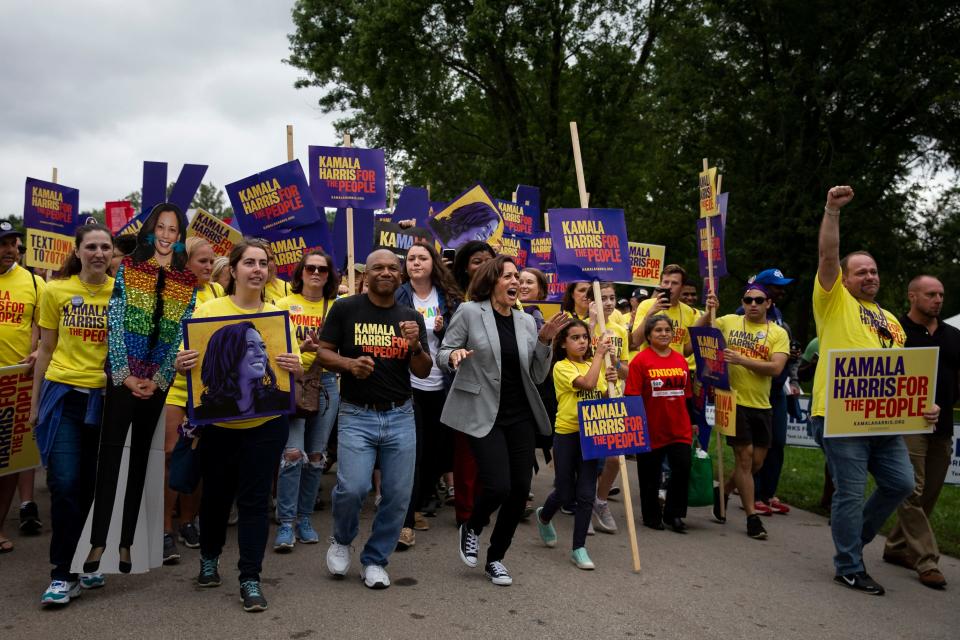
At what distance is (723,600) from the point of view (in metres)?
5.29

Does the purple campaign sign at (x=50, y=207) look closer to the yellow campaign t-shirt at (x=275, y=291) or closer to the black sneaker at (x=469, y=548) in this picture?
the yellow campaign t-shirt at (x=275, y=291)

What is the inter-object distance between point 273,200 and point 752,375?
4870 millimetres

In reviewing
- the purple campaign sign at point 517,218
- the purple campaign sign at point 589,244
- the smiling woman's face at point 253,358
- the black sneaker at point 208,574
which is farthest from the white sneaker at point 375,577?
the purple campaign sign at point 517,218

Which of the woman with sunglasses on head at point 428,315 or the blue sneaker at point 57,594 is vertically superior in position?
the woman with sunglasses on head at point 428,315

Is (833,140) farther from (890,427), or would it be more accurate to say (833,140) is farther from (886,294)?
(890,427)

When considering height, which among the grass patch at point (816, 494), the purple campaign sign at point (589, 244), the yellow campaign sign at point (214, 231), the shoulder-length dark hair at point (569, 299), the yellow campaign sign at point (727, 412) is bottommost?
the grass patch at point (816, 494)

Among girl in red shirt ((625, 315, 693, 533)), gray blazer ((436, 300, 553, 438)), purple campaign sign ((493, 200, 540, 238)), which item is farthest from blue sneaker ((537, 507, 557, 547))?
purple campaign sign ((493, 200, 540, 238))

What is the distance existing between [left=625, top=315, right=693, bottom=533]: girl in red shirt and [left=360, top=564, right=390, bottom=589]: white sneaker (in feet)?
9.58

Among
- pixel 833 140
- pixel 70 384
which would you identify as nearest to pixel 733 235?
pixel 833 140

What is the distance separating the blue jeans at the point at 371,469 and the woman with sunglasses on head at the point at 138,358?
1.14 metres

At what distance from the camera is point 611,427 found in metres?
6.02

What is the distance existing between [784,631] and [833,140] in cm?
1929

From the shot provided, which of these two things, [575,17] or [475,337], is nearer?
[475,337]

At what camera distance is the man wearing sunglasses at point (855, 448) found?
5.73 metres
